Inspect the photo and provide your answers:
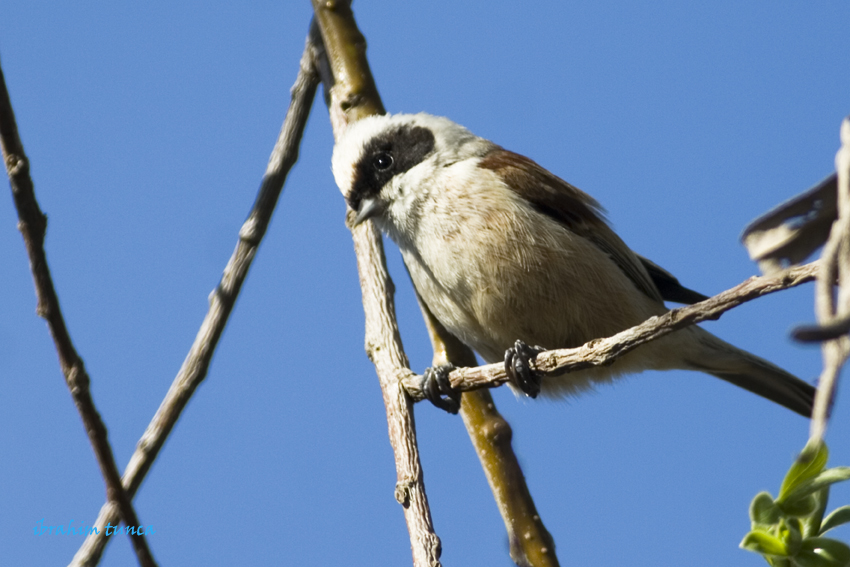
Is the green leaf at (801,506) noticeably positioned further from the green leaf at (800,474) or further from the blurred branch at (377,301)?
the blurred branch at (377,301)

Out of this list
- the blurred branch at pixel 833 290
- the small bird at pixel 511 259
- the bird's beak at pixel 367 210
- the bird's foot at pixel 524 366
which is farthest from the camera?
the bird's beak at pixel 367 210

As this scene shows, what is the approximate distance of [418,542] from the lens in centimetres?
255

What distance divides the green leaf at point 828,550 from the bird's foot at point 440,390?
1.78m

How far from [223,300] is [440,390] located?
94 centimetres

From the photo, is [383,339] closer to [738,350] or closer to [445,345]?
[445,345]

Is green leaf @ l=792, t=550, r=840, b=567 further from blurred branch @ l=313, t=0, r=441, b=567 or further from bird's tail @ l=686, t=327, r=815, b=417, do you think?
bird's tail @ l=686, t=327, r=815, b=417

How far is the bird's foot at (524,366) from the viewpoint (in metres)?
3.27

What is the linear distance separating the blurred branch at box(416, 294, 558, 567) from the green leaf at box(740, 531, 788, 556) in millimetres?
1816

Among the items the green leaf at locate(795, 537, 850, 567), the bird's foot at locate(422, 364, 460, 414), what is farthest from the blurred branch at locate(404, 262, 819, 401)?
the green leaf at locate(795, 537, 850, 567)

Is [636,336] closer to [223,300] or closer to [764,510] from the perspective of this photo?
[764,510]

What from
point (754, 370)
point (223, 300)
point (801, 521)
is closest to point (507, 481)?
point (223, 300)

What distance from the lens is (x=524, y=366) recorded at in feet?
10.8

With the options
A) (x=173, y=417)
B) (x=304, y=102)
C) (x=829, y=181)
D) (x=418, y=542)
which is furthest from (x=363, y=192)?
(x=829, y=181)

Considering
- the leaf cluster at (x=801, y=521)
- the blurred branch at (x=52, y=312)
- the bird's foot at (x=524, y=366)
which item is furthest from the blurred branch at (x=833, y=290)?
the bird's foot at (x=524, y=366)
